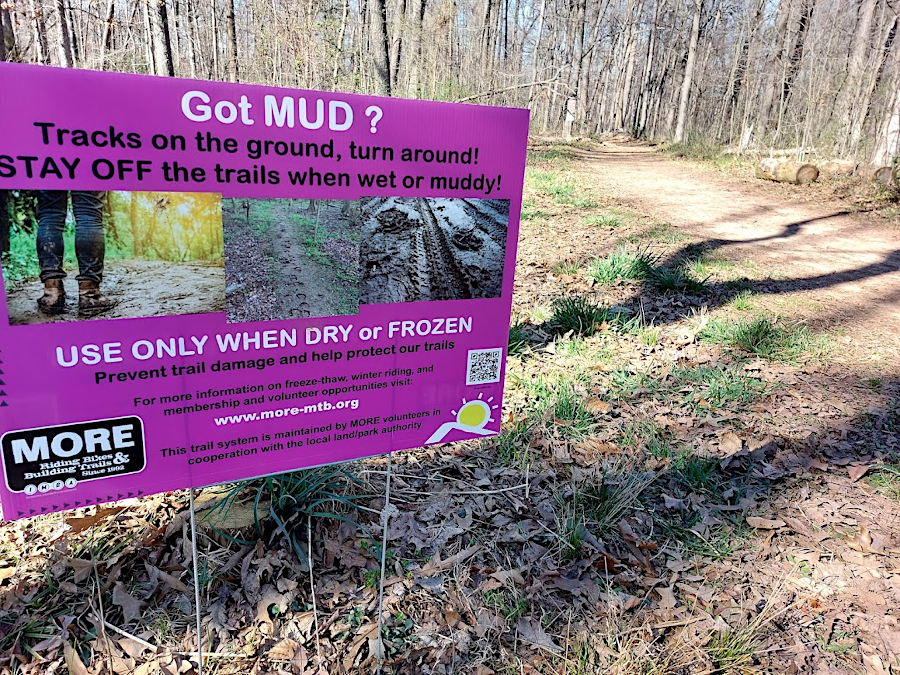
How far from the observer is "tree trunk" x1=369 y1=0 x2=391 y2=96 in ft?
41.3

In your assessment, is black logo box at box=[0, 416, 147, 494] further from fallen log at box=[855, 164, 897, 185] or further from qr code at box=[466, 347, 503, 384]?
fallen log at box=[855, 164, 897, 185]

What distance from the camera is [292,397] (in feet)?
6.70

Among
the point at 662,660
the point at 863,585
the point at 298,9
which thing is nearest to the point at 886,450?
the point at 863,585

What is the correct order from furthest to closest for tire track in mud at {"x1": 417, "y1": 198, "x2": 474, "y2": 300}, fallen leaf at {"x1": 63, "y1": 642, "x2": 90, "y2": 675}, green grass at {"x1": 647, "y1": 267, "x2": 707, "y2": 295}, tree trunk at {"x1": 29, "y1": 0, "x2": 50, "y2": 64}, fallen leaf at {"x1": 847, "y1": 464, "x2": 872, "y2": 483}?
green grass at {"x1": 647, "y1": 267, "x2": 707, "y2": 295} < tree trunk at {"x1": 29, "y1": 0, "x2": 50, "y2": 64} < fallen leaf at {"x1": 847, "y1": 464, "x2": 872, "y2": 483} < fallen leaf at {"x1": 63, "y1": 642, "x2": 90, "y2": 675} < tire track in mud at {"x1": 417, "y1": 198, "x2": 474, "y2": 300}

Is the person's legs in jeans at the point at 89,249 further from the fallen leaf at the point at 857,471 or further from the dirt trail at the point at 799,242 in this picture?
the dirt trail at the point at 799,242

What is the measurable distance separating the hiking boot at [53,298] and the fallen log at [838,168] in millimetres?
16763

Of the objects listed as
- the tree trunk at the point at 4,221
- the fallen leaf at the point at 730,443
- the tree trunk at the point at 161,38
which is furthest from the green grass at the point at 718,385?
the tree trunk at the point at 161,38

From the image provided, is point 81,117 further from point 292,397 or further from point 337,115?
point 292,397

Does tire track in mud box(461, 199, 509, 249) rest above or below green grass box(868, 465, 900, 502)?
above

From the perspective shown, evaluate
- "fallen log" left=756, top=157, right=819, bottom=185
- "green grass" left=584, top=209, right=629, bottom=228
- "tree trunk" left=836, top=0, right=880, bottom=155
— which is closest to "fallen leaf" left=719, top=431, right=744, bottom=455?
"green grass" left=584, top=209, right=629, bottom=228

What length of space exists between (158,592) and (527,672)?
1668mm

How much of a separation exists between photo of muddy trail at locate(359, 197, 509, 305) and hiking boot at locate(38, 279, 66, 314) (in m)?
0.89

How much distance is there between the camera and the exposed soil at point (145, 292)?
5.27 feet

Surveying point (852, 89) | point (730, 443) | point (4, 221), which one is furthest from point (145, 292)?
point (852, 89)
